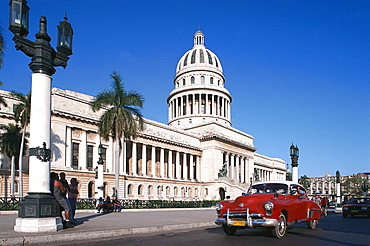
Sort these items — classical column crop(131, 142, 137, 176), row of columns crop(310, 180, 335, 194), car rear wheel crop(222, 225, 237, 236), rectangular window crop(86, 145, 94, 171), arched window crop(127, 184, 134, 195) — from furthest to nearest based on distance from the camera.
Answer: row of columns crop(310, 180, 335, 194), classical column crop(131, 142, 137, 176), arched window crop(127, 184, 134, 195), rectangular window crop(86, 145, 94, 171), car rear wheel crop(222, 225, 237, 236)

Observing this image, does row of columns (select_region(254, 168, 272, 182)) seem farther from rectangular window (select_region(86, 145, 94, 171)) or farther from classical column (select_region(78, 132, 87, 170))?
classical column (select_region(78, 132, 87, 170))

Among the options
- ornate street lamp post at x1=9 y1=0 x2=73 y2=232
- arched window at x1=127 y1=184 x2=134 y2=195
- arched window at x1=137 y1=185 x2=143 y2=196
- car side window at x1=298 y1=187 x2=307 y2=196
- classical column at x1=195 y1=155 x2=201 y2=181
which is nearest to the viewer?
ornate street lamp post at x1=9 y1=0 x2=73 y2=232

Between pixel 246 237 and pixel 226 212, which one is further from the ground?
pixel 226 212

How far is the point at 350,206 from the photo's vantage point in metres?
25.6

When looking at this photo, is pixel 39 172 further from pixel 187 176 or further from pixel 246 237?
pixel 187 176

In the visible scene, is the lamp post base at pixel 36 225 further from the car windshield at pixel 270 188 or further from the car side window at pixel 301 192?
the car side window at pixel 301 192

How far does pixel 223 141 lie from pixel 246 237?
2532 inches

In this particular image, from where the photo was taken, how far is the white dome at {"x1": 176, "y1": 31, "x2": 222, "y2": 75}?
3844 inches

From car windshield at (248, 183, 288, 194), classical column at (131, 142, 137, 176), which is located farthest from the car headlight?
classical column at (131, 142, 137, 176)

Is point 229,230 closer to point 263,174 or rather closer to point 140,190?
point 140,190

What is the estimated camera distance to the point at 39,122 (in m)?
12.6

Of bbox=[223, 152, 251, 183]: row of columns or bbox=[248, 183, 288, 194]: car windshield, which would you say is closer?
bbox=[248, 183, 288, 194]: car windshield

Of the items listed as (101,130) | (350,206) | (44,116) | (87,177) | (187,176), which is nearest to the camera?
(44,116)

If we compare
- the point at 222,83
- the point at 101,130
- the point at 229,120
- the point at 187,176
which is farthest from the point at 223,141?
the point at 101,130
